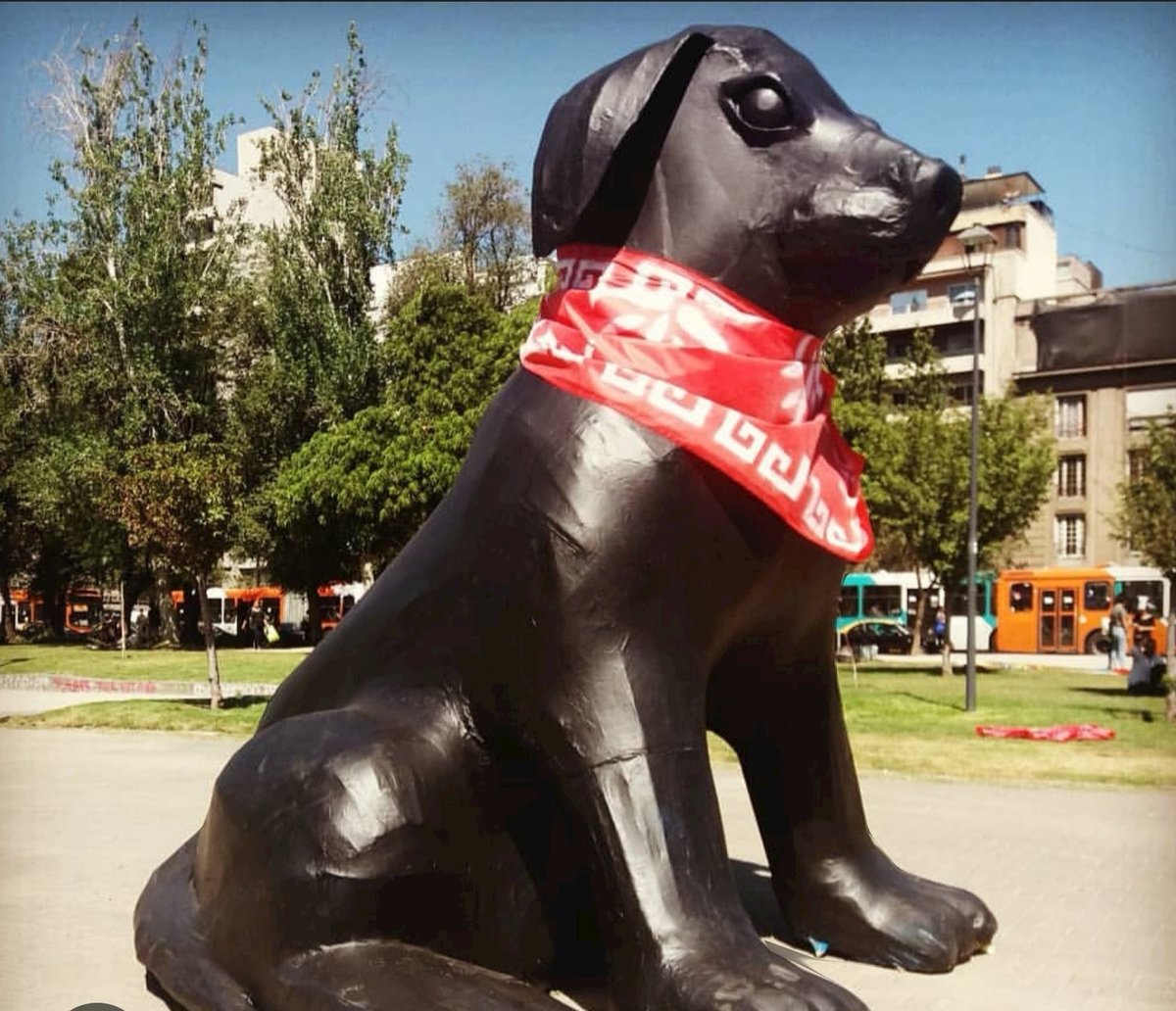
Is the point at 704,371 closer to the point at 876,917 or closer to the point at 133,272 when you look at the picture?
the point at 876,917

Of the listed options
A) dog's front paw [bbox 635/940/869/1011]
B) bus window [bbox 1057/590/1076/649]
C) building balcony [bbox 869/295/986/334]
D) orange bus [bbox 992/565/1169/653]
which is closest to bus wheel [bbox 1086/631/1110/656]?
orange bus [bbox 992/565/1169/653]

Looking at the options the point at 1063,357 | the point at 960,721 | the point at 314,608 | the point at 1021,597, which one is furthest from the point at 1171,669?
the point at 1063,357

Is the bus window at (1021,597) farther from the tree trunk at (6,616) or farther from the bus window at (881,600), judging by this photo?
the tree trunk at (6,616)

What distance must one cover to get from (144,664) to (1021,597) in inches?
885

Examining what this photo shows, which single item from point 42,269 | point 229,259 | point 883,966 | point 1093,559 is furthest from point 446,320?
point 1093,559

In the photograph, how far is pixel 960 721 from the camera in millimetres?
13953

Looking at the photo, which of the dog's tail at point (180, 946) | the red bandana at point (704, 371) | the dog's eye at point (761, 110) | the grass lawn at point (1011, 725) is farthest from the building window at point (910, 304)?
the dog's tail at point (180, 946)

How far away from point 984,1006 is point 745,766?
1019 millimetres

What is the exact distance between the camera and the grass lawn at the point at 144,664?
2114cm

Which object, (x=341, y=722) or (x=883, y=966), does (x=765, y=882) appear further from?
(x=341, y=722)

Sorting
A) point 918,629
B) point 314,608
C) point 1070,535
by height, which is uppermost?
point 1070,535

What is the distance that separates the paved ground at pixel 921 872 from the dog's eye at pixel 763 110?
2.48 m

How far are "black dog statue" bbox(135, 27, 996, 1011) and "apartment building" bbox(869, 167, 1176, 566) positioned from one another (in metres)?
40.0

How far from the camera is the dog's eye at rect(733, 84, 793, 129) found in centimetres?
284
